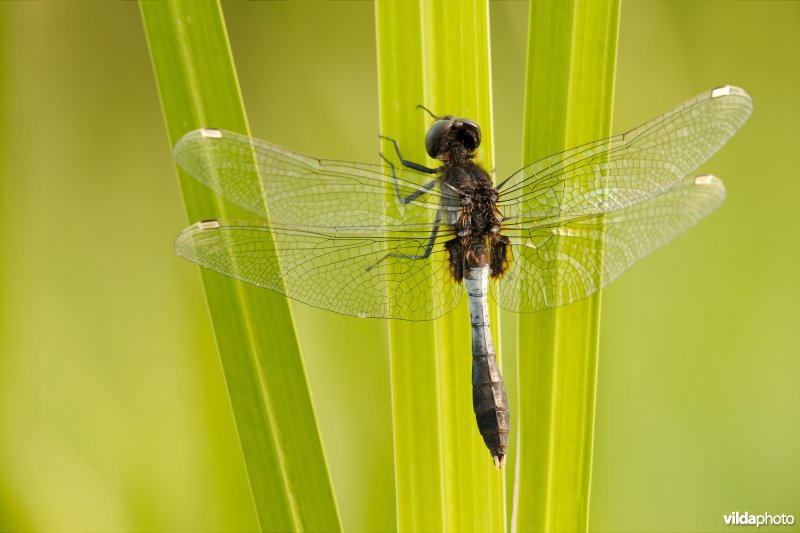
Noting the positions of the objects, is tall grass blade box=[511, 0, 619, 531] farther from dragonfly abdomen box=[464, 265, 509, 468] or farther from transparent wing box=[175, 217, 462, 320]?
transparent wing box=[175, 217, 462, 320]

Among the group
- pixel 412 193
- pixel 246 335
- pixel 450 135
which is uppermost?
pixel 450 135

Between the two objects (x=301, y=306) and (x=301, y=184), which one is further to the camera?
A: (x=301, y=306)

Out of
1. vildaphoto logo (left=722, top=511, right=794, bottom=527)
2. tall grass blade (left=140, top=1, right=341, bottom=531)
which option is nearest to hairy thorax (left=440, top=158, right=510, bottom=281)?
tall grass blade (left=140, top=1, right=341, bottom=531)

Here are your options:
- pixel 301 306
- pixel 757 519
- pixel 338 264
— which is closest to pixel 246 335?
pixel 338 264

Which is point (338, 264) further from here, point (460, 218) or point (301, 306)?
point (301, 306)

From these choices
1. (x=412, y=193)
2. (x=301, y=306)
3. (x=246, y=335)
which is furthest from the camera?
(x=301, y=306)

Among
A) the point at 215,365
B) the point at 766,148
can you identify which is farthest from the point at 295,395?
the point at 766,148

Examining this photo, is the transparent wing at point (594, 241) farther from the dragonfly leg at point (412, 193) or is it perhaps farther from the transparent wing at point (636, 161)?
the dragonfly leg at point (412, 193)
